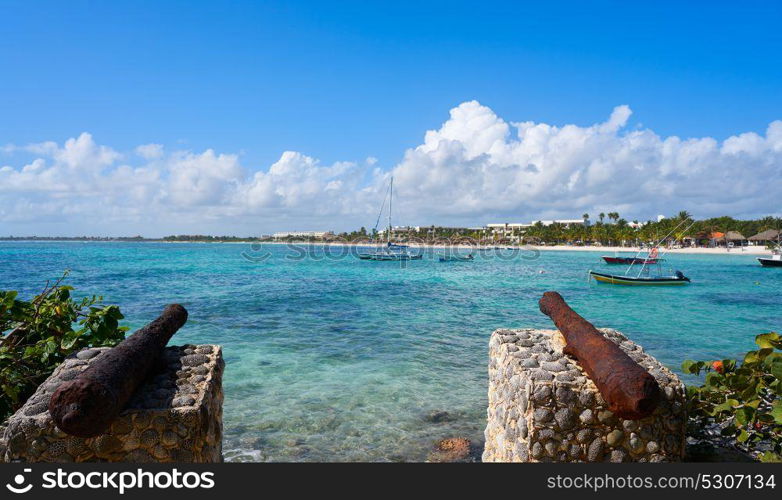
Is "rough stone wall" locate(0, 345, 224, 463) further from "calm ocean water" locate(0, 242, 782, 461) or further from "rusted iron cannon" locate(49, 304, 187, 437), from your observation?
"calm ocean water" locate(0, 242, 782, 461)

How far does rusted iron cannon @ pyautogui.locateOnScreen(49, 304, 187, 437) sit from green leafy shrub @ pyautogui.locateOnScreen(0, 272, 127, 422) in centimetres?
203

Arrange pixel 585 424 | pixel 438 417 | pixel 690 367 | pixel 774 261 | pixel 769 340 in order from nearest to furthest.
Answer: pixel 585 424 < pixel 769 340 < pixel 690 367 < pixel 438 417 < pixel 774 261

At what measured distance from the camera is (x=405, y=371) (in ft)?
44.3

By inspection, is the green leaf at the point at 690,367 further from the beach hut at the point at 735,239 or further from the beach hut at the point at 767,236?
the beach hut at the point at 735,239

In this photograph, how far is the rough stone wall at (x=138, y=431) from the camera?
407 centimetres

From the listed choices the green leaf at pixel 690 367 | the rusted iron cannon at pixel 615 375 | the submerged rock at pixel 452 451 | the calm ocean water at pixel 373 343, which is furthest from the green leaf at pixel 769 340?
the calm ocean water at pixel 373 343

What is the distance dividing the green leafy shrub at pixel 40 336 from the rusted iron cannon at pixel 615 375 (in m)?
6.07

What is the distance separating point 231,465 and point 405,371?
9754 millimetres

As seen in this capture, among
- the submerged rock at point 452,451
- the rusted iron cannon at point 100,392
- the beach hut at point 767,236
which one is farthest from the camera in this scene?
the beach hut at point 767,236

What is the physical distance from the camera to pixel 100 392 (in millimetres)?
3834

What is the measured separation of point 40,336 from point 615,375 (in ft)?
24.3

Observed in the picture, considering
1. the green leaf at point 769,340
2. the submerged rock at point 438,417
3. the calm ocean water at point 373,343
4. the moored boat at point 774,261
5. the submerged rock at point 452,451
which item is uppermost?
the green leaf at point 769,340

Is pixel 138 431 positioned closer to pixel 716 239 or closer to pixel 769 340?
pixel 769 340

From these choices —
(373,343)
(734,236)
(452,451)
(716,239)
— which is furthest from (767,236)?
(452,451)
